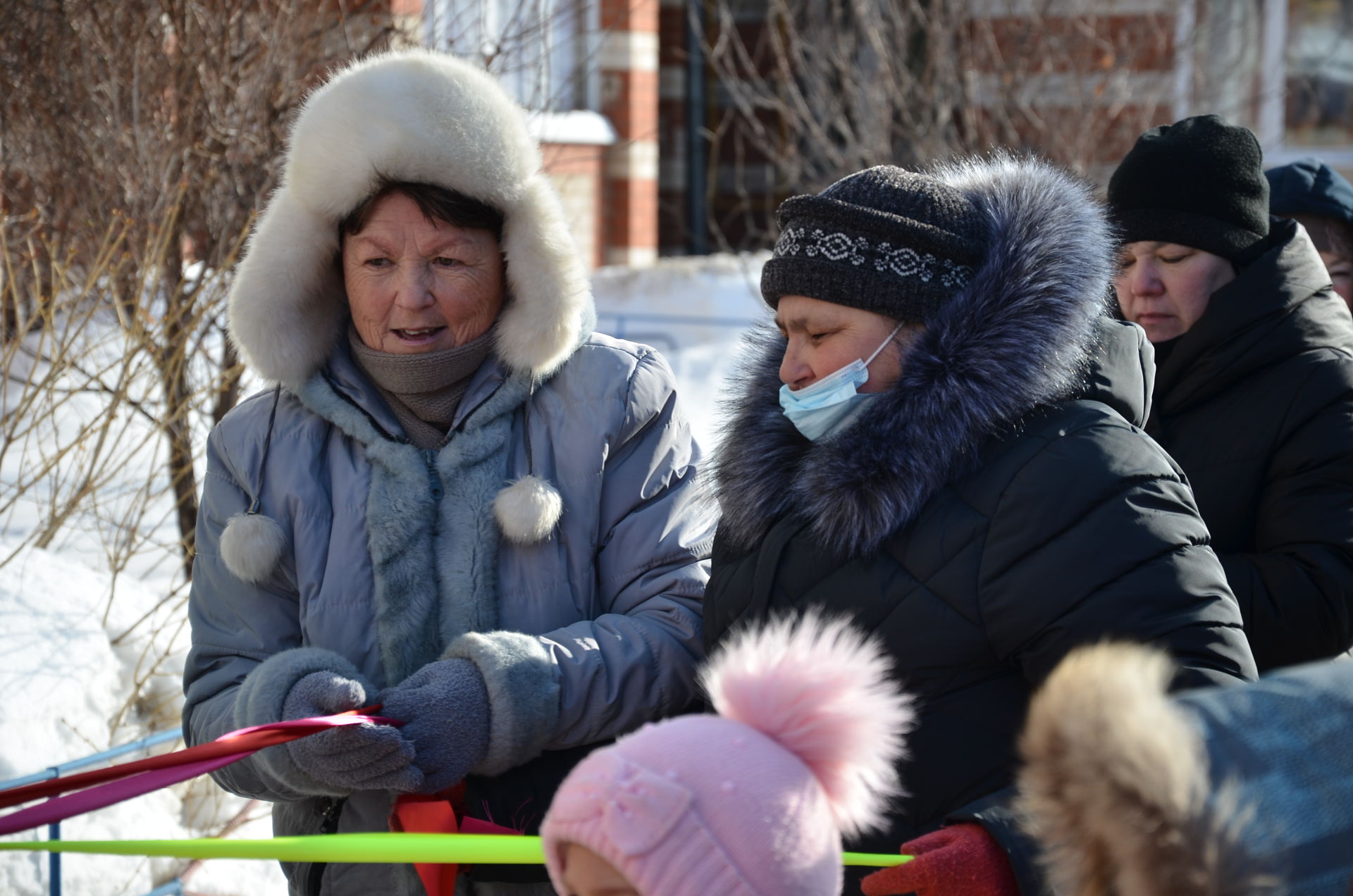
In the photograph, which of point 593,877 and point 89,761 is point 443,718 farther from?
point 89,761

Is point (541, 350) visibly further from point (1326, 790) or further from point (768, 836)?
point (1326, 790)

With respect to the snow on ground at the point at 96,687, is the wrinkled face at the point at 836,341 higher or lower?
higher

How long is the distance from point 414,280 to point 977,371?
1147 millimetres

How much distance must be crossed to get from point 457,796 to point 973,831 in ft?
3.53

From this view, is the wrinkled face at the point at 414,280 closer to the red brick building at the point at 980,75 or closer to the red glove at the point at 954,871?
the red glove at the point at 954,871

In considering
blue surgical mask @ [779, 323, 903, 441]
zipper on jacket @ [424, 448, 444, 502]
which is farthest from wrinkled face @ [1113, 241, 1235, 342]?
zipper on jacket @ [424, 448, 444, 502]

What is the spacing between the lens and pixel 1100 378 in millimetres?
2090

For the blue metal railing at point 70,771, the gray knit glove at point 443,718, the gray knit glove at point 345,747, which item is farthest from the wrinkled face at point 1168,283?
the blue metal railing at point 70,771

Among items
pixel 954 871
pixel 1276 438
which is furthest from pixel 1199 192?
pixel 954 871

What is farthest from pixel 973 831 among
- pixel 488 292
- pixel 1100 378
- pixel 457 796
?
pixel 488 292

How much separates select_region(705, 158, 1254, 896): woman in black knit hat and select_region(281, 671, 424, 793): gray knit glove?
57 centimetres

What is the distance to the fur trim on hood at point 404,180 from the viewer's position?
2.53 meters

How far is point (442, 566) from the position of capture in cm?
247

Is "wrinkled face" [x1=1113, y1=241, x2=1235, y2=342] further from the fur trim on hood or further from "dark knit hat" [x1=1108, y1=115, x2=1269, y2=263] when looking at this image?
the fur trim on hood
